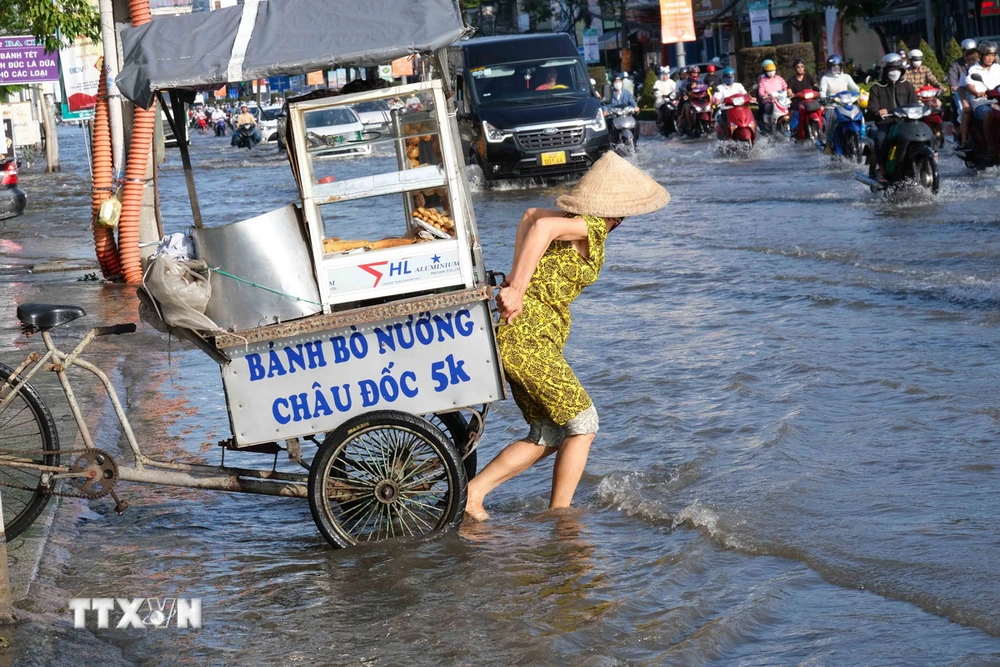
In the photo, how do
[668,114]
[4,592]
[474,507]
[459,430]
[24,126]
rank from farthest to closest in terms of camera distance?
[24,126], [668,114], [459,430], [474,507], [4,592]

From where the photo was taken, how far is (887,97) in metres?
16.2

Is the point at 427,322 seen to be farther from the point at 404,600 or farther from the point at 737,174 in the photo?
the point at 737,174

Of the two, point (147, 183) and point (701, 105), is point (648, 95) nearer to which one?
point (701, 105)

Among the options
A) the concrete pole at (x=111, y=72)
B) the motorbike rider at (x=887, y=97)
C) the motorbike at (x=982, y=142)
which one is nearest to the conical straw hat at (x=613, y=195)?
the concrete pole at (x=111, y=72)

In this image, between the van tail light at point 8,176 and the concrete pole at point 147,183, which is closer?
the concrete pole at point 147,183

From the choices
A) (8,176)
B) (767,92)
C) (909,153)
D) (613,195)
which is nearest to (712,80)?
(767,92)

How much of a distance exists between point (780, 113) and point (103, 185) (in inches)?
674

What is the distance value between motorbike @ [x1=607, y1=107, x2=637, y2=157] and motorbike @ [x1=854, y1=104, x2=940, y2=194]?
11.6 meters

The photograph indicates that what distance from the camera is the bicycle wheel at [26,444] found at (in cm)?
530

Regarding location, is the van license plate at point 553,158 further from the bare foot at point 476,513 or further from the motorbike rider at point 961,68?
the bare foot at point 476,513

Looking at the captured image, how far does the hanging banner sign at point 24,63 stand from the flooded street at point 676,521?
47.0 feet

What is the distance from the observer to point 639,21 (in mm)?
63000

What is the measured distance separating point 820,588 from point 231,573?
2131 millimetres

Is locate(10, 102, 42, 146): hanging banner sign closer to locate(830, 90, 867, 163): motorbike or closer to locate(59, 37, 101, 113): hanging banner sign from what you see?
locate(59, 37, 101, 113): hanging banner sign
